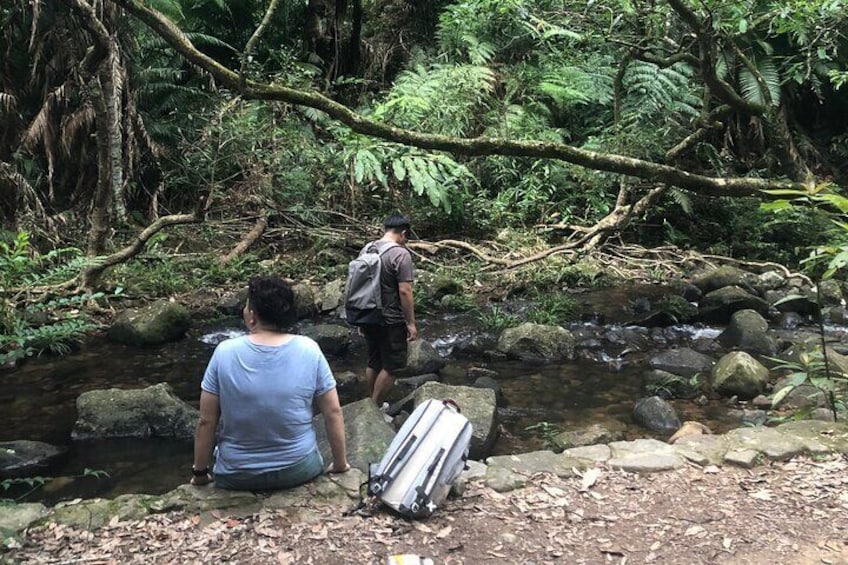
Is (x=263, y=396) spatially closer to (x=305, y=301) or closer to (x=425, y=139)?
(x=425, y=139)

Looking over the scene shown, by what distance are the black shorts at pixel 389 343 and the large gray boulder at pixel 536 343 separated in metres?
2.57

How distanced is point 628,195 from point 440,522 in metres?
8.09

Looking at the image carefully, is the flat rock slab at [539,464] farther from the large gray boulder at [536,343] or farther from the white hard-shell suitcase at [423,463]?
the large gray boulder at [536,343]

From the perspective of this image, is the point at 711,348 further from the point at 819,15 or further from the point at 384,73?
the point at 384,73

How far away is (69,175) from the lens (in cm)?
1158

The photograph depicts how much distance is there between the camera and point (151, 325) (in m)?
7.43

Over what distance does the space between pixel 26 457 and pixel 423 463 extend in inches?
133

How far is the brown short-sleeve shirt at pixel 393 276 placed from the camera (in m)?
4.72

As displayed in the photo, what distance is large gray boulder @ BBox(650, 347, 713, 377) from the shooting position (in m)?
6.80

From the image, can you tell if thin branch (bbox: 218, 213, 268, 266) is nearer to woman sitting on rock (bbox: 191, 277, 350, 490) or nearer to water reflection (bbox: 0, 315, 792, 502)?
water reflection (bbox: 0, 315, 792, 502)

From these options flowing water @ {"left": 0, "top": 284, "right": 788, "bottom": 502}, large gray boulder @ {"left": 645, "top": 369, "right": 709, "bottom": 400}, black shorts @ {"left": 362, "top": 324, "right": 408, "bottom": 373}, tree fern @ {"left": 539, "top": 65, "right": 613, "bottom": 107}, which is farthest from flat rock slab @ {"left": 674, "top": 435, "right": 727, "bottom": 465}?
tree fern @ {"left": 539, "top": 65, "right": 613, "bottom": 107}

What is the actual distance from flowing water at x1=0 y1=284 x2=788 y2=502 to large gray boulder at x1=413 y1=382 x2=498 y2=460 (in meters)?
0.20

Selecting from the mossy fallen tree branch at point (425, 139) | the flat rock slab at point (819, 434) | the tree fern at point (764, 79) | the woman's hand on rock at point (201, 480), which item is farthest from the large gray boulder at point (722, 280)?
the woman's hand on rock at point (201, 480)

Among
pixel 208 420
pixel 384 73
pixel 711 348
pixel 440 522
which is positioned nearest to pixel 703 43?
pixel 711 348
